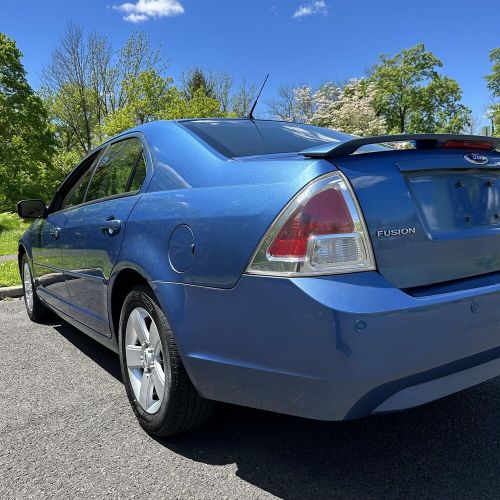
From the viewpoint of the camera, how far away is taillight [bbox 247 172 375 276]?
184cm

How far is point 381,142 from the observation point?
203 cm

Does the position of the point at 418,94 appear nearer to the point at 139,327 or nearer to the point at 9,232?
the point at 9,232

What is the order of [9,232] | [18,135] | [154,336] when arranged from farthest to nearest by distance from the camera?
[18,135] → [9,232] → [154,336]

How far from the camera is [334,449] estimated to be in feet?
7.95

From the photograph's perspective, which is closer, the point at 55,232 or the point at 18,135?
the point at 55,232

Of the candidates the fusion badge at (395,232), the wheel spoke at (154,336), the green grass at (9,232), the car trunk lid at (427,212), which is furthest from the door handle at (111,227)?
the green grass at (9,232)

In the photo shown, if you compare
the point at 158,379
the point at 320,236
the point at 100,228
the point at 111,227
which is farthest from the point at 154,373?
the point at 320,236

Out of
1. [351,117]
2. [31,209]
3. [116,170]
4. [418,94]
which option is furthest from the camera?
[418,94]

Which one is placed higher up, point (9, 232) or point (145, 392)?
point (9, 232)

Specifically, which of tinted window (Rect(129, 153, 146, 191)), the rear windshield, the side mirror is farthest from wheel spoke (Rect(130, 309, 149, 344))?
the side mirror

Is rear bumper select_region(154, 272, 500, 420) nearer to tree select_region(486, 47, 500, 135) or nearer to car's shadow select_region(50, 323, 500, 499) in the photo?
car's shadow select_region(50, 323, 500, 499)

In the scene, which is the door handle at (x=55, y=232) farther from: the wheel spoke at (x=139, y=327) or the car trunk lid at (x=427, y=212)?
the car trunk lid at (x=427, y=212)

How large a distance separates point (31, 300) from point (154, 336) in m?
3.09

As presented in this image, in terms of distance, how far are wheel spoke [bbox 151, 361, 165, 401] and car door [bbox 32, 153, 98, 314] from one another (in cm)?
151
